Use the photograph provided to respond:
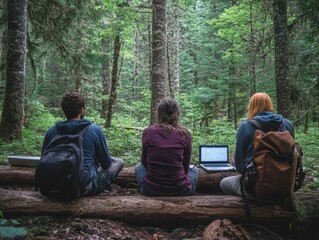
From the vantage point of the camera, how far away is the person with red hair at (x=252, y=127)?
4652 mm

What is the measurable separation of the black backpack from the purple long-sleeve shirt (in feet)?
3.36

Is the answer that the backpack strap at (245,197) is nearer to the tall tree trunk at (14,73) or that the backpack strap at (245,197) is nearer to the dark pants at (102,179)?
the dark pants at (102,179)

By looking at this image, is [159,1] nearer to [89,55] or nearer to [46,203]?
[89,55]

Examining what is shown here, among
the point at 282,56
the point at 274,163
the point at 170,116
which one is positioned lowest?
the point at 274,163

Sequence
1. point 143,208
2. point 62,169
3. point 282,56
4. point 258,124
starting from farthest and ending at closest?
point 282,56
point 258,124
point 143,208
point 62,169

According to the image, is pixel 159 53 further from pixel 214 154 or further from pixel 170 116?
pixel 170 116

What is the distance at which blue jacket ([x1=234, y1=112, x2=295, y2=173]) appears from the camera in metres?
4.64

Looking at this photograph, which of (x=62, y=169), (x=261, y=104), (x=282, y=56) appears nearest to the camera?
(x=62, y=169)

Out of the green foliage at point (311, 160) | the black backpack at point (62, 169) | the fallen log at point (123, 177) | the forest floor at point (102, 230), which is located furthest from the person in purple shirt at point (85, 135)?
the green foliage at point (311, 160)

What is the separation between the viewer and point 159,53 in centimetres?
952

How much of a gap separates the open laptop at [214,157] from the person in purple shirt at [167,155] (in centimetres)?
112

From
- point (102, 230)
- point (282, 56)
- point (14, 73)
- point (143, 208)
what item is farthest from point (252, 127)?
point (14, 73)

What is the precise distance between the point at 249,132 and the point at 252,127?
84mm

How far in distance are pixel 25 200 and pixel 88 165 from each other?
0.97 meters
